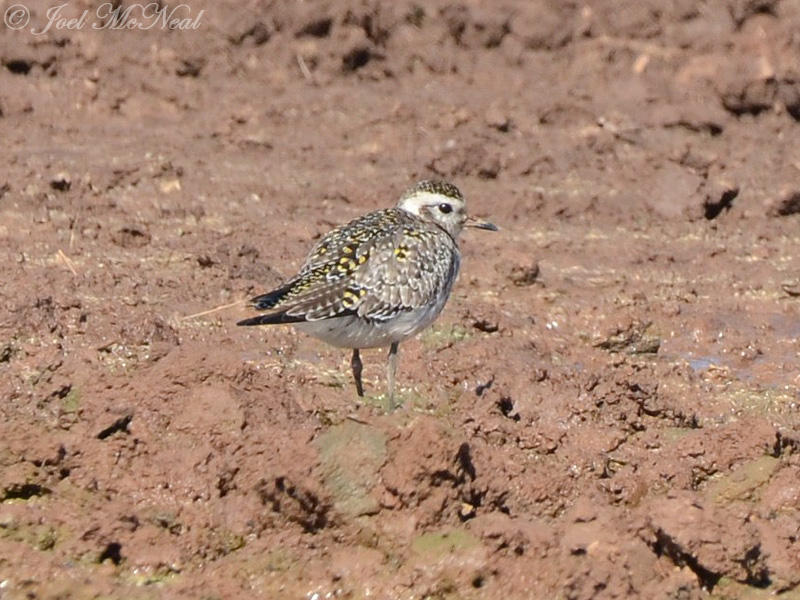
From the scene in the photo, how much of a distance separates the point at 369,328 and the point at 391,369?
309 mm

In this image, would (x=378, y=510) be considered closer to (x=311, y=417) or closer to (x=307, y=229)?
(x=311, y=417)

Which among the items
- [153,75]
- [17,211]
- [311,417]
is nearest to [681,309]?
[311,417]

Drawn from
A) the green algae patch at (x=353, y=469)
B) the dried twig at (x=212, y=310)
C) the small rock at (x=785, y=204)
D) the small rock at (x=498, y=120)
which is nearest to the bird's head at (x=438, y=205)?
the dried twig at (x=212, y=310)

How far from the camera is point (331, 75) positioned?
16.3 m

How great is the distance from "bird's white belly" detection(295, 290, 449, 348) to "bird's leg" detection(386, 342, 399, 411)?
47 millimetres

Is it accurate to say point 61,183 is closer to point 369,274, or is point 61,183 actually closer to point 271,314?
point 369,274

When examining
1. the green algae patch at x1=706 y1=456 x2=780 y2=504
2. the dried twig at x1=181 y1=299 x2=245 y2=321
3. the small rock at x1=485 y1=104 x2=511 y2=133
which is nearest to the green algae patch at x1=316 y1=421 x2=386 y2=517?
the green algae patch at x1=706 y1=456 x2=780 y2=504

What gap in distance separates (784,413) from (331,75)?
7086mm

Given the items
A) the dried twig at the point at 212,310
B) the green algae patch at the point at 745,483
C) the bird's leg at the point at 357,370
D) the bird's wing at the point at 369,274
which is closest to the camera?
the green algae patch at the point at 745,483

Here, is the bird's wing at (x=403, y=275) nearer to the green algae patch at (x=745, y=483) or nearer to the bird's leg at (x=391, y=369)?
the bird's leg at (x=391, y=369)

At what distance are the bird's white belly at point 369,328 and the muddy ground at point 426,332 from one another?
38 centimetres

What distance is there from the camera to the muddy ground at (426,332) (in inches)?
334

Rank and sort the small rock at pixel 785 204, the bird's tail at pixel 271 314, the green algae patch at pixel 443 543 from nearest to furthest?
the green algae patch at pixel 443 543, the bird's tail at pixel 271 314, the small rock at pixel 785 204

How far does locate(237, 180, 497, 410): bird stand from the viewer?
9.58 meters
